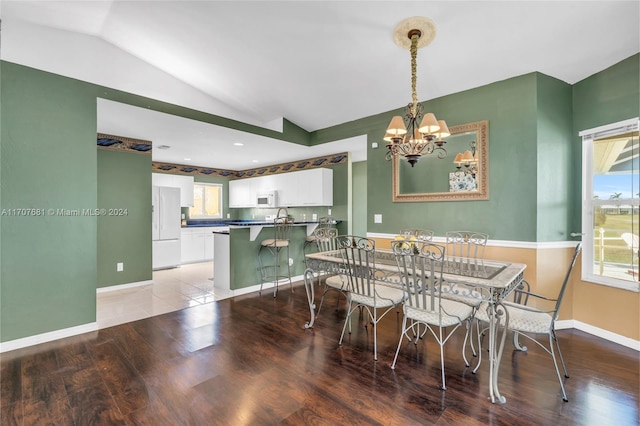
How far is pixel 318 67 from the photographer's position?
3.18m

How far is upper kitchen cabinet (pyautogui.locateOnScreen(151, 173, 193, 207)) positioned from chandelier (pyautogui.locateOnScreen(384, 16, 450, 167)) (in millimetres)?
5720

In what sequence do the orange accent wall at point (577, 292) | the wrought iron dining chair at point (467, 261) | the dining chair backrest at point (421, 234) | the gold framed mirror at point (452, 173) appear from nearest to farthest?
1. the wrought iron dining chair at point (467, 261)
2. the orange accent wall at point (577, 292)
3. the gold framed mirror at point (452, 173)
4. the dining chair backrest at point (421, 234)

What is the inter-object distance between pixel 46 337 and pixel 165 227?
3.00m

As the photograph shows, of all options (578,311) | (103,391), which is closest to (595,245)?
(578,311)

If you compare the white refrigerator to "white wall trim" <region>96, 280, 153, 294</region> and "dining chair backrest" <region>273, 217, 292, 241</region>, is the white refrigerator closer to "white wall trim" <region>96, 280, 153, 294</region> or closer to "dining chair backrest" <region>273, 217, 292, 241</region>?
"white wall trim" <region>96, 280, 153, 294</region>

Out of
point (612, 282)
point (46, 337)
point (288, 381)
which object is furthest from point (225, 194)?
point (612, 282)

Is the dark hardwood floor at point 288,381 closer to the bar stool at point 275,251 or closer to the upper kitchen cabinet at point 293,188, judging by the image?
the bar stool at point 275,251

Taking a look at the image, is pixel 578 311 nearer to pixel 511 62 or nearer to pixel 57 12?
pixel 511 62

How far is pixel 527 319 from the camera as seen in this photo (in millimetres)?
2062

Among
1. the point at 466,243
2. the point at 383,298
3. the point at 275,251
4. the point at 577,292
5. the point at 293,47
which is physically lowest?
the point at 577,292

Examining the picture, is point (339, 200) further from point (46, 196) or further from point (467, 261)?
point (46, 196)

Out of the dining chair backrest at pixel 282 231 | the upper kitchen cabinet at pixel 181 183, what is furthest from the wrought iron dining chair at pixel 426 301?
the upper kitchen cabinet at pixel 181 183

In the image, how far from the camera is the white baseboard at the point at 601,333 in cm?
261

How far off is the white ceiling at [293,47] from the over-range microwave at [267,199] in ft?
9.44
